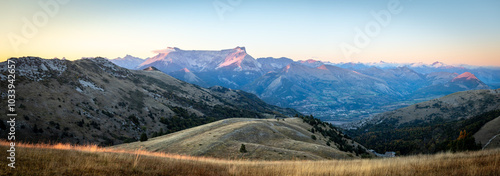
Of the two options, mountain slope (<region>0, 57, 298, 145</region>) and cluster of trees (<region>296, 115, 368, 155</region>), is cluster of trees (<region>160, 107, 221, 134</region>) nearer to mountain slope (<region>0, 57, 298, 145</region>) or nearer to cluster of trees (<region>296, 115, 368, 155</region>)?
mountain slope (<region>0, 57, 298, 145</region>)

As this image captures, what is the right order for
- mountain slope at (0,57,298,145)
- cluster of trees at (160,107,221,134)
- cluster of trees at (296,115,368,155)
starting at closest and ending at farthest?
cluster of trees at (296,115,368,155)
mountain slope at (0,57,298,145)
cluster of trees at (160,107,221,134)

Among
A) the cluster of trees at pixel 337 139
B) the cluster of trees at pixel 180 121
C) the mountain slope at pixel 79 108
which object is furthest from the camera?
the cluster of trees at pixel 180 121

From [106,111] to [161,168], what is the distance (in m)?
121

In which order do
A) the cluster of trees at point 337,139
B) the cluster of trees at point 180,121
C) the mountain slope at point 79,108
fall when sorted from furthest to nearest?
1. the cluster of trees at point 180,121
2. the mountain slope at point 79,108
3. the cluster of trees at point 337,139

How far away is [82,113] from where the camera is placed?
9669 cm

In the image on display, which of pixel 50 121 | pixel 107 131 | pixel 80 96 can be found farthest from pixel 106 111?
pixel 50 121

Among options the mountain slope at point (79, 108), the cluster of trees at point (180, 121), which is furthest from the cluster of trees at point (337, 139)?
the cluster of trees at point (180, 121)

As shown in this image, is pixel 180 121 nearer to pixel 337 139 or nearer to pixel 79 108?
pixel 79 108

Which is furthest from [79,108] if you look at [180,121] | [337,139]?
[337,139]

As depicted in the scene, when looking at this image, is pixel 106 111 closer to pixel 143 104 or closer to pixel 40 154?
pixel 143 104

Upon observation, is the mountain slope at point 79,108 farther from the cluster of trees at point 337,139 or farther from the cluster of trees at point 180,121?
the cluster of trees at point 337,139

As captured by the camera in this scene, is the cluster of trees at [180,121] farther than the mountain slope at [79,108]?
Yes

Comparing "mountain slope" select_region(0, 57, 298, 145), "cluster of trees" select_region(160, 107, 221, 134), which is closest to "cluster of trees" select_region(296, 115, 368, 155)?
"mountain slope" select_region(0, 57, 298, 145)

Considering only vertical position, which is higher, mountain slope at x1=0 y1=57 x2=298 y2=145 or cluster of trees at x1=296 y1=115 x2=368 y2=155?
mountain slope at x1=0 y1=57 x2=298 y2=145
